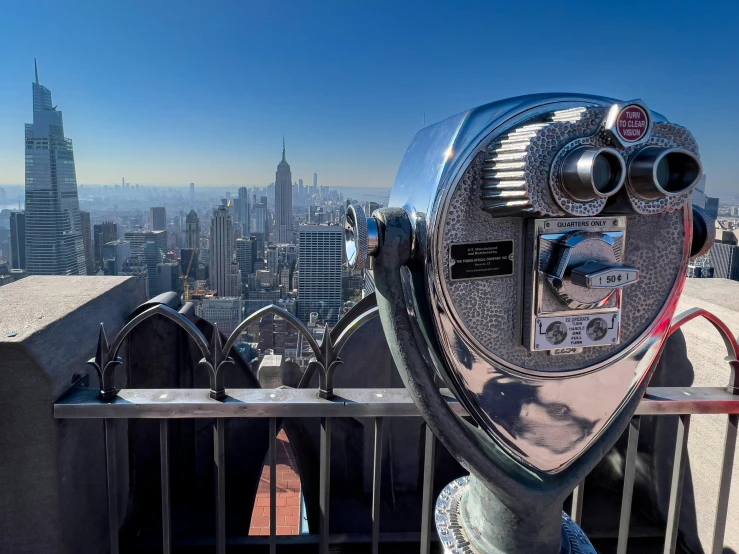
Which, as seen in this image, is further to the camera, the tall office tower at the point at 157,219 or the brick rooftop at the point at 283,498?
the tall office tower at the point at 157,219

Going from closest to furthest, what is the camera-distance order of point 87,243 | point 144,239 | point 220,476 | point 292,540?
point 220,476
point 292,540
point 144,239
point 87,243

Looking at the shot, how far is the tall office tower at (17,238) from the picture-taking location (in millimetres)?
41844

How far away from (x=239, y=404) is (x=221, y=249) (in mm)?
39859

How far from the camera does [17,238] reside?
42.6 m

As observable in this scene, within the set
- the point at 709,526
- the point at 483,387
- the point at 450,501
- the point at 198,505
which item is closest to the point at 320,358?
the point at 450,501

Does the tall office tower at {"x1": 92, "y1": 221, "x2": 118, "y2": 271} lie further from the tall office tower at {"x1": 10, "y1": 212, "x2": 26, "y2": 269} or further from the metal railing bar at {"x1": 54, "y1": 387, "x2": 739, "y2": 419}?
the metal railing bar at {"x1": 54, "y1": 387, "x2": 739, "y2": 419}

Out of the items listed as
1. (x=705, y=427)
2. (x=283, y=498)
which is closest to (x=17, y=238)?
(x=283, y=498)

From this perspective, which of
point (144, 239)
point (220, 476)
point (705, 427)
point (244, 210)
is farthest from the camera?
point (244, 210)

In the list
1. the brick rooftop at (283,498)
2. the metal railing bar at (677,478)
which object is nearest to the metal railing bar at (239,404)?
the metal railing bar at (677,478)

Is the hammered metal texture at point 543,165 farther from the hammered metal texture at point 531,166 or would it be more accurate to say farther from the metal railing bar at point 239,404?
the metal railing bar at point 239,404

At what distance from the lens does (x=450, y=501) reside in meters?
1.04

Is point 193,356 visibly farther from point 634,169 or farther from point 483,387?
point 634,169

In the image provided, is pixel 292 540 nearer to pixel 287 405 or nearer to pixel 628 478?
pixel 287 405

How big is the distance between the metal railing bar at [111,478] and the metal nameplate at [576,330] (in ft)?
3.48
